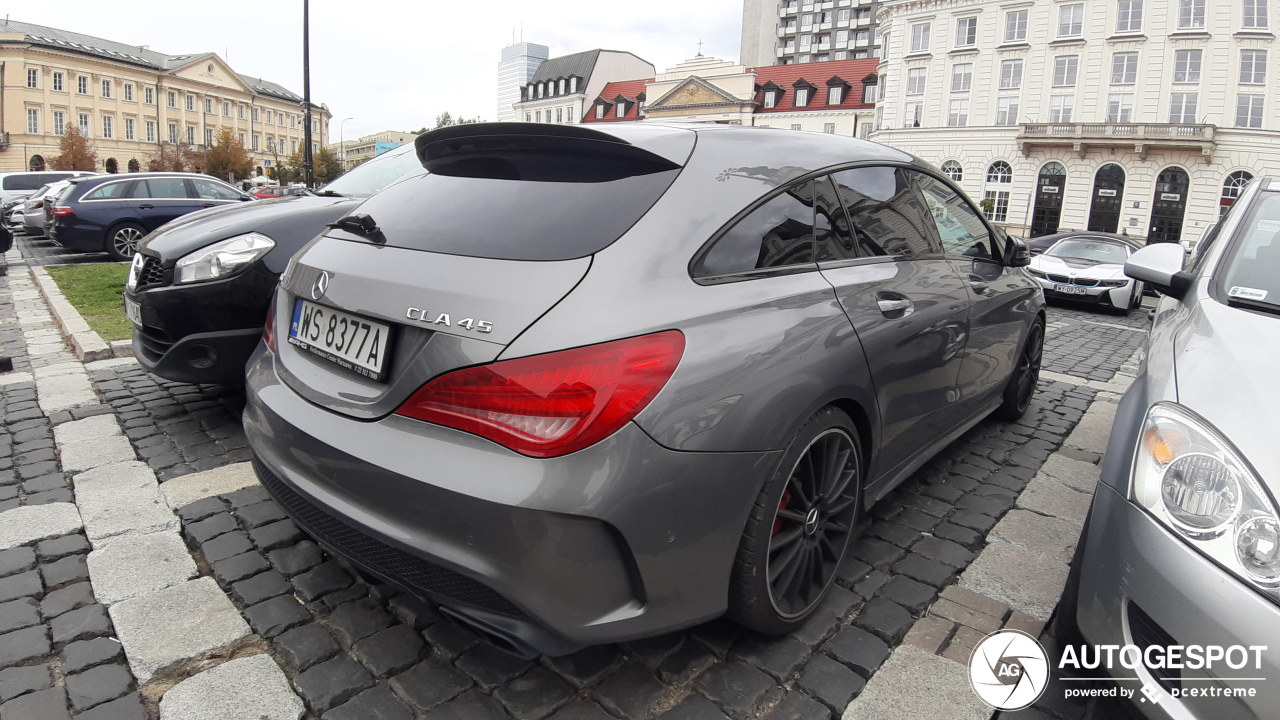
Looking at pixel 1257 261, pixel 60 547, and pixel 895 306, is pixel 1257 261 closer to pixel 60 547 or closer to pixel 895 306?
pixel 895 306

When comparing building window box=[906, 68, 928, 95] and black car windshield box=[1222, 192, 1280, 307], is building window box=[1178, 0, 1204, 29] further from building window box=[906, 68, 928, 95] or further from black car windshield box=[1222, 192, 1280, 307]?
black car windshield box=[1222, 192, 1280, 307]

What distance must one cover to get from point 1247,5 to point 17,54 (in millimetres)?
102356

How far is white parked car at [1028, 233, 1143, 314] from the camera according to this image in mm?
11859

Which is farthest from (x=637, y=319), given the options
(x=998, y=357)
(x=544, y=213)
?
(x=998, y=357)

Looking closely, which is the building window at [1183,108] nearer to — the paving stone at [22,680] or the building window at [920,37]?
the building window at [920,37]

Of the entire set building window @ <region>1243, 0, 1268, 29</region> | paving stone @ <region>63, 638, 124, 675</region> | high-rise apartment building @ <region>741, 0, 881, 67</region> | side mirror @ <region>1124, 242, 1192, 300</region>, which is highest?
high-rise apartment building @ <region>741, 0, 881, 67</region>

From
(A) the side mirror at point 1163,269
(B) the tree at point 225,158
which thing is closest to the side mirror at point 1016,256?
(A) the side mirror at point 1163,269

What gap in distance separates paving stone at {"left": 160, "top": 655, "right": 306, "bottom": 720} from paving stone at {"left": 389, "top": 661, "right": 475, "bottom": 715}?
259mm

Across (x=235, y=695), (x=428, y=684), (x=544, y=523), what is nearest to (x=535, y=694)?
(x=428, y=684)

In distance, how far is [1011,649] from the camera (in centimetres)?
235

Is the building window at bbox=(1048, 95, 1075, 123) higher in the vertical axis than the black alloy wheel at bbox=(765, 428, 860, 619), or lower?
higher

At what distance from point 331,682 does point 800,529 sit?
1410 millimetres

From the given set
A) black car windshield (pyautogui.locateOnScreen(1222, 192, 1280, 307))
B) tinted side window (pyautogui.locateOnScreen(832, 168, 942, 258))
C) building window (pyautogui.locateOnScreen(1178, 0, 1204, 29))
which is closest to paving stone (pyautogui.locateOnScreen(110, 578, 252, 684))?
tinted side window (pyautogui.locateOnScreen(832, 168, 942, 258))

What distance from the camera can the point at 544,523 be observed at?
1.69 meters
